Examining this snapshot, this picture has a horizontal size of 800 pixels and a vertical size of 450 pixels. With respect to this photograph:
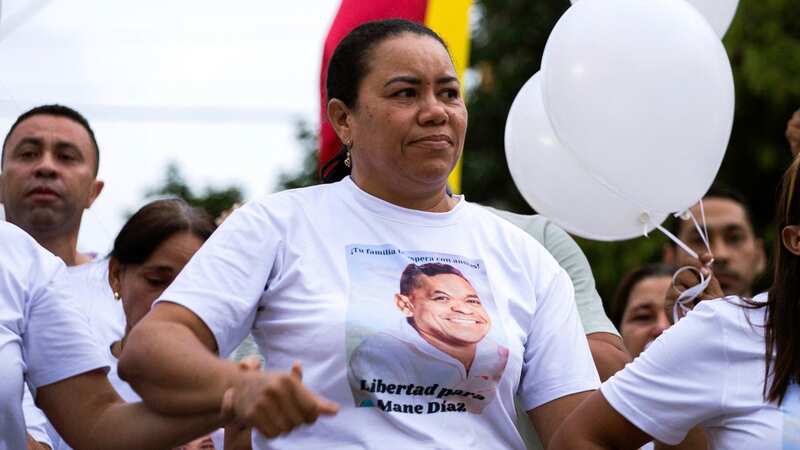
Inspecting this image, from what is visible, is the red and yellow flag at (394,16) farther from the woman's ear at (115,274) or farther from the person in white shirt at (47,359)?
the person in white shirt at (47,359)

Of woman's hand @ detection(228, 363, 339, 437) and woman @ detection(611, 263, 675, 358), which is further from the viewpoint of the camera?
woman @ detection(611, 263, 675, 358)

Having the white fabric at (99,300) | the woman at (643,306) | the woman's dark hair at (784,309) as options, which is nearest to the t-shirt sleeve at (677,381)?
the woman's dark hair at (784,309)

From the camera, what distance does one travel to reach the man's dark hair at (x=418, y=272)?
313 cm

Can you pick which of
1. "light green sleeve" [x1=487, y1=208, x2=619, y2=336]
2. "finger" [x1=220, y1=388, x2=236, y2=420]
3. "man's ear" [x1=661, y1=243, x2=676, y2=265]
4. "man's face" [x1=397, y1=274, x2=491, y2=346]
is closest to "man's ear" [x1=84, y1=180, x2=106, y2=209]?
"light green sleeve" [x1=487, y1=208, x2=619, y2=336]

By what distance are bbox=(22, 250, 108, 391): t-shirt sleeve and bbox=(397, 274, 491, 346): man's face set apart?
2.52 feet

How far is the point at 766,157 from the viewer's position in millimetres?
14617

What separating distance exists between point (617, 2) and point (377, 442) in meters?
1.79

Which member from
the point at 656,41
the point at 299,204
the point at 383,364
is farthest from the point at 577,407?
the point at 656,41

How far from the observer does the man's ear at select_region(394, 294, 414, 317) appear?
3074mm

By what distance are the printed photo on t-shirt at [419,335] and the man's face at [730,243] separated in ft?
8.95

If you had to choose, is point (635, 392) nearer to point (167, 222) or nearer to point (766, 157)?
point (167, 222)

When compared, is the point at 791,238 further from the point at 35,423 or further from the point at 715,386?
the point at 35,423

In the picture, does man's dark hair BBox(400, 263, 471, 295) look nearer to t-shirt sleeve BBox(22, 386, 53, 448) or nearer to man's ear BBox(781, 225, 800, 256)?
man's ear BBox(781, 225, 800, 256)

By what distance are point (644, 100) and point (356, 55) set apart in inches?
40.4
